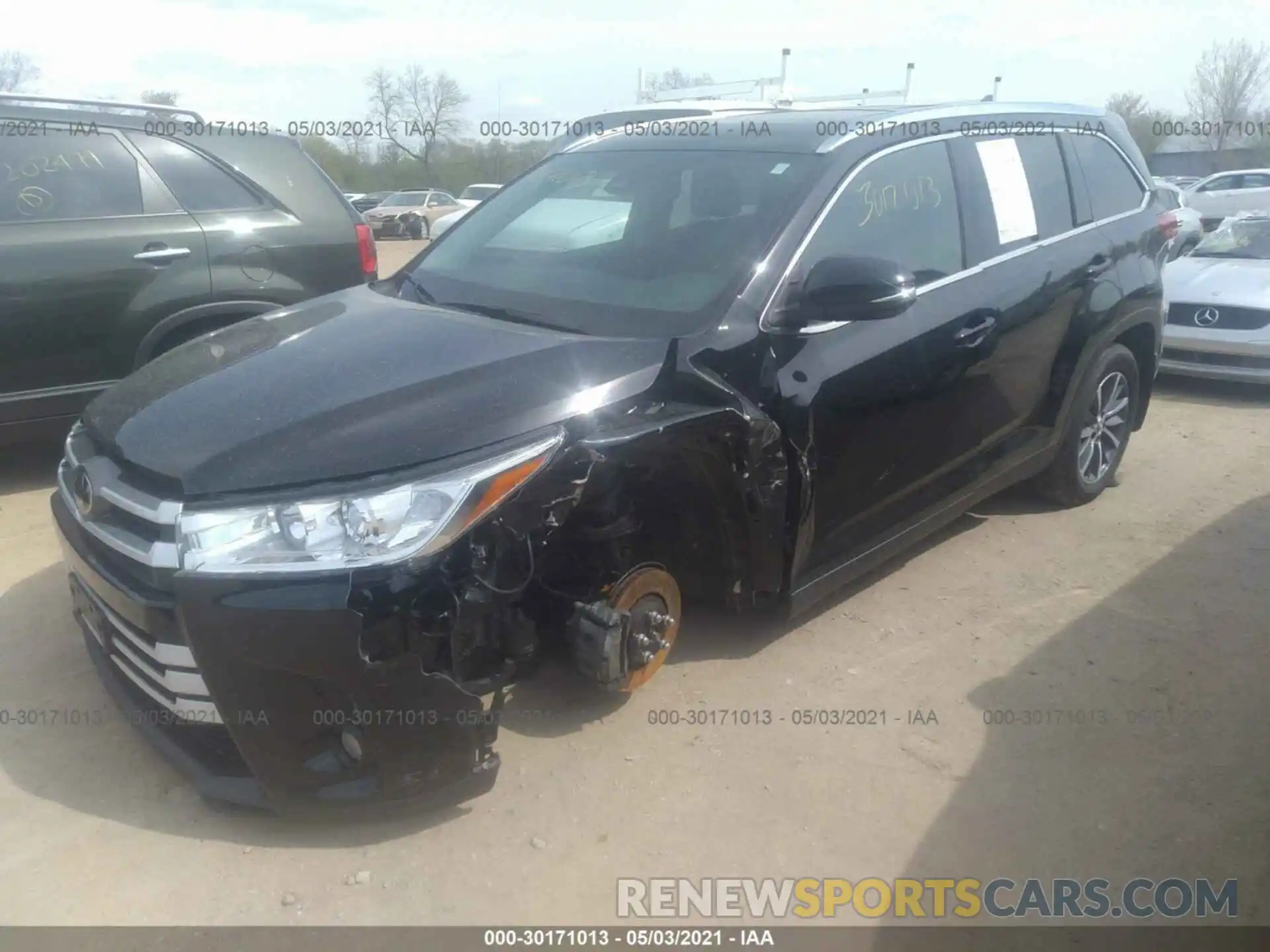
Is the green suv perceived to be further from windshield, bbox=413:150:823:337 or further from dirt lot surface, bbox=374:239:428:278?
dirt lot surface, bbox=374:239:428:278

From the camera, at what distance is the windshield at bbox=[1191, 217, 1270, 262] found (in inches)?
328

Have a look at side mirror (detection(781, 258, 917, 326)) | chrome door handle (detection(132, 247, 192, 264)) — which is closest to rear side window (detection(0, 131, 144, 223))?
chrome door handle (detection(132, 247, 192, 264))

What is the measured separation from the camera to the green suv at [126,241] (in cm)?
464

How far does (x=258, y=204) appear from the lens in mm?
5238

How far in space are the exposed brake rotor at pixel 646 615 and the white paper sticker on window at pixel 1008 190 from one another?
2015 millimetres

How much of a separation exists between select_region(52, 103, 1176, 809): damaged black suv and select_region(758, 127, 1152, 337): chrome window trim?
0.01 m

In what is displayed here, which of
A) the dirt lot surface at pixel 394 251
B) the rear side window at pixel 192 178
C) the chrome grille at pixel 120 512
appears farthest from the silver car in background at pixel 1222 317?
the dirt lot surface at pixel 394 251

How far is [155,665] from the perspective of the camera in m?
2.52

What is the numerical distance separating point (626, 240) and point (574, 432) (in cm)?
115

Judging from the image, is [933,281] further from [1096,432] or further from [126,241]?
[126,241]

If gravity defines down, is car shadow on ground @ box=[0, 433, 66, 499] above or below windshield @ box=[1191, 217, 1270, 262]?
below

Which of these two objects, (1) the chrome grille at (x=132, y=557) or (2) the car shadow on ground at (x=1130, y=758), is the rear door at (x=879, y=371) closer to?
(2) the car shadow on ground at (x=1130, y=758)

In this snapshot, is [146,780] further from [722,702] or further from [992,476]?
[992,476]

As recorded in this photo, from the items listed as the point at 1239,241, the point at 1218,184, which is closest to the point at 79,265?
the point at 1239,241
